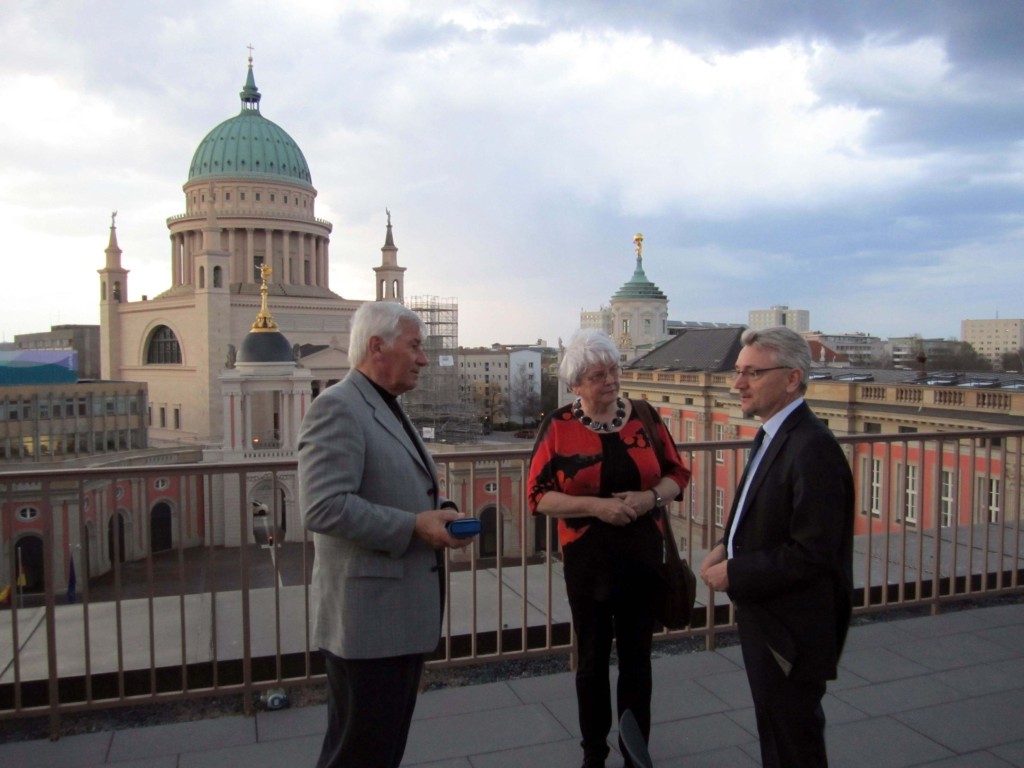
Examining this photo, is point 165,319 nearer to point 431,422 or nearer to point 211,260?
point 211,260

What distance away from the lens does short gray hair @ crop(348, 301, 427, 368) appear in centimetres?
248

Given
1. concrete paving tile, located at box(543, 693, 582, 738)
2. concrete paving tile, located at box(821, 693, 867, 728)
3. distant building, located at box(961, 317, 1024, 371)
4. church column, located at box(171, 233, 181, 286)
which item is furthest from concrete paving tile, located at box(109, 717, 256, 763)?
distant building, located at box(961, 317, 1024, 371)

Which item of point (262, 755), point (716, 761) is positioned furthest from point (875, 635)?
point (262, 755)

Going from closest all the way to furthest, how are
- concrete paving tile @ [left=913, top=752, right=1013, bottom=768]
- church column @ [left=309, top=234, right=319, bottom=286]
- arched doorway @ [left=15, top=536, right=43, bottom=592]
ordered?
1. concrete paving tile @ [left=913, top=752, right=1013, bottom=768]
2. arched doorway @ [left=15, top=536, right=43, bottom=592]
3. church column @ [left=309, top=234, right=319, bottom=286]

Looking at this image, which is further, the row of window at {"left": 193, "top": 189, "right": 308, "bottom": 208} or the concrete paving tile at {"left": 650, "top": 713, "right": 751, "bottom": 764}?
the row of window at {"left": 193, "top": 189, "right": 308, "bottom": 208}

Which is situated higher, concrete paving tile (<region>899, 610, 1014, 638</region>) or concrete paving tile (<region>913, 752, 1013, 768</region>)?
concrete paving tile (<region>913, 752, 1013, 768</region>)

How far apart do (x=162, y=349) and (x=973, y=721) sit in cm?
5876

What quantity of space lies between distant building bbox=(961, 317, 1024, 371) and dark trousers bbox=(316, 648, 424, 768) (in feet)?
474

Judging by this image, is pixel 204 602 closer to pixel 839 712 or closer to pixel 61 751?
pixel 61 751

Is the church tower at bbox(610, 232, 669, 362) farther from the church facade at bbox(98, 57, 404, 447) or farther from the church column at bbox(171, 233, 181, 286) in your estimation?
the church column at bbox(171, 233, 181, 286)

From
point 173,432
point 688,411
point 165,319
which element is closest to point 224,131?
point 165,319

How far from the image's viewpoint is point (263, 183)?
62.3 metres

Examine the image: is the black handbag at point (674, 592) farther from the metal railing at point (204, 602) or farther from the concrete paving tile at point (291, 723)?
the concrete paving tile at point (291, 723)

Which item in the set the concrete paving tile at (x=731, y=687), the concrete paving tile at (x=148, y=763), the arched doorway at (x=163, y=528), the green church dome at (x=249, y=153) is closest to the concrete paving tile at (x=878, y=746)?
the concrete paving tile at (x=731, y=687)
